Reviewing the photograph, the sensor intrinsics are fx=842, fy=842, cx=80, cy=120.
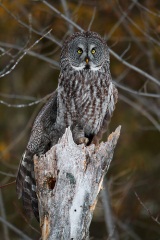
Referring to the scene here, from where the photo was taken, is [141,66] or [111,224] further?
[141,66]

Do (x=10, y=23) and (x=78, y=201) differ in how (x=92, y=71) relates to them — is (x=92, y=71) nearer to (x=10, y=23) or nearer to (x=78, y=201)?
(x=78, y=201)

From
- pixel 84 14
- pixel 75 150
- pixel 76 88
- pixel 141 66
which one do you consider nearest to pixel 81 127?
pixel 76 88

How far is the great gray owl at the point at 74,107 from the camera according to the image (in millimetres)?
7602

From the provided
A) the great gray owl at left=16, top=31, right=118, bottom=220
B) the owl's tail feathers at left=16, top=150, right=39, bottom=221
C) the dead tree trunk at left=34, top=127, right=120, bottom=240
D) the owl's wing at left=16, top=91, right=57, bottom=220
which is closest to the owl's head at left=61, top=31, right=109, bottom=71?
the great gray owl at left=16, top=31, right=118, bottom=220

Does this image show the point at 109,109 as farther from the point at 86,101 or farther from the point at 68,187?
the point at 68,187

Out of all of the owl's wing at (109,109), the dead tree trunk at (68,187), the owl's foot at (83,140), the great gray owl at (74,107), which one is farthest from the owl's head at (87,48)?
the dead tree trunk at (68,187)

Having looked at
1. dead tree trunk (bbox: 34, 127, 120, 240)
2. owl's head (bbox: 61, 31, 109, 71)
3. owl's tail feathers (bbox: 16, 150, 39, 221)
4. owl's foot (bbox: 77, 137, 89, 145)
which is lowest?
dead tree trunk (bbox: 34, 127, 120, 240)

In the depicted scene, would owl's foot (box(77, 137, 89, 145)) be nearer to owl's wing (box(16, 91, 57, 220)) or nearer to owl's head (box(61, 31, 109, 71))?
owl's wing (box(16, 91, 57, 220))

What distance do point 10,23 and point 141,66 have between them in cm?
198

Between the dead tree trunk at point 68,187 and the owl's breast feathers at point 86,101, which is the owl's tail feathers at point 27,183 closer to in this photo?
the owl's breast feathers at point 86,101

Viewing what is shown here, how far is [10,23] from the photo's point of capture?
12141 millimetres

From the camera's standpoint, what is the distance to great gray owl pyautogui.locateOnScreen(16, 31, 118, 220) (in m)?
7.60

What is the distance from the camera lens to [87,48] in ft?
26.7

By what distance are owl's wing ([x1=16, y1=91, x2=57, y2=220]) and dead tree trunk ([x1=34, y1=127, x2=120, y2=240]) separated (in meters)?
1.03
